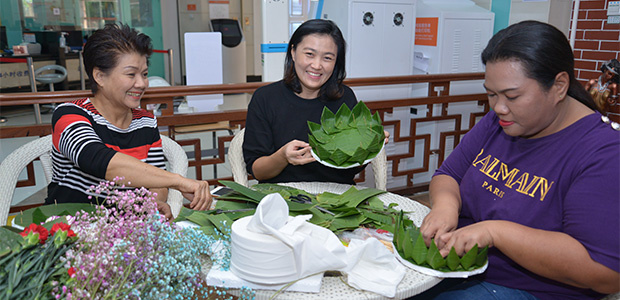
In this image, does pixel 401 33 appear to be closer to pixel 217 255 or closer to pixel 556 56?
pixel 556 56

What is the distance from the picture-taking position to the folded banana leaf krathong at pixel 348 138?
5.34 ft

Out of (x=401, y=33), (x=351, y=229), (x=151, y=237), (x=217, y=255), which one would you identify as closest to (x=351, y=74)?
(x=401, y=33)

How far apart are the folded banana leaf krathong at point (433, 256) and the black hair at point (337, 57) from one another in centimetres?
101

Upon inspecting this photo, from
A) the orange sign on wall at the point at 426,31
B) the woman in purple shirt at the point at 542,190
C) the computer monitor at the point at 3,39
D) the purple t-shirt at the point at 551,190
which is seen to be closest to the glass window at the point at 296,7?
the orange sign on wall at the point at 426,31

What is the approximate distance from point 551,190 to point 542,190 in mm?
24

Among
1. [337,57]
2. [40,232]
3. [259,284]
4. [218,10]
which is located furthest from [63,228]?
[218,10]

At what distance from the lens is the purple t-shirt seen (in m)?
1.07

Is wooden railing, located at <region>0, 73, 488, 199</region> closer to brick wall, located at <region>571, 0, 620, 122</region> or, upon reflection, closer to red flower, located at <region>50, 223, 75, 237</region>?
brick wall, located at <region>571, 0, 620, 122</region>

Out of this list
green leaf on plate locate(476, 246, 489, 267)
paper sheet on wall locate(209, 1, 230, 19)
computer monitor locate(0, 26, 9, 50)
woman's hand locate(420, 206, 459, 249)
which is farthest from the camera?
paper sheet on wall locate(209, 1, 230, 19)

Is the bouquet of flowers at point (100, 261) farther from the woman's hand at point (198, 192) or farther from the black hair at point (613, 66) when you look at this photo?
the black hair at point (613, 66)

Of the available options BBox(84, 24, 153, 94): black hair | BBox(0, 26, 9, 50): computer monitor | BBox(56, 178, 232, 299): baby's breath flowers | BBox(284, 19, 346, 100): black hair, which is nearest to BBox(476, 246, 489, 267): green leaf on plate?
BBox(56, 178, 232, 299): baby's breath flowers

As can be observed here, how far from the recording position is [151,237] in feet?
2.55

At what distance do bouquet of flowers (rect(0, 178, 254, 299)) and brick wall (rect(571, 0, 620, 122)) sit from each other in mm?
3982

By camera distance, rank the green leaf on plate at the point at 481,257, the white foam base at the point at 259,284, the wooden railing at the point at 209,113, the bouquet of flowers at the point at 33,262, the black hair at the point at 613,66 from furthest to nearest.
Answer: the black hair at the point at 613,66 < the wooden railing at the point at 209,113 < the green leaf on plate at the point at 481,257 < the white foam base at the point at 259,284 < the bouquet of flowers at the point at 33,262
